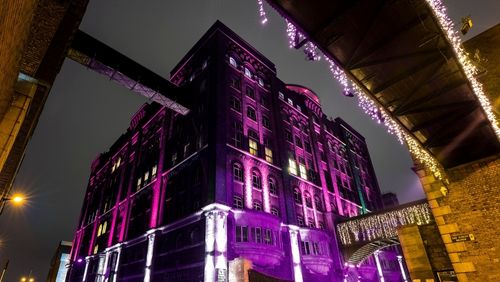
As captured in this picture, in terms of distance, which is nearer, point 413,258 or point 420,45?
point 420,45

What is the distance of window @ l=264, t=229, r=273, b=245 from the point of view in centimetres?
2186

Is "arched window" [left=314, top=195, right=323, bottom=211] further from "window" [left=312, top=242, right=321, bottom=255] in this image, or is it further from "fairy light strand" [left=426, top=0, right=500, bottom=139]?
"fairy light strand" [left=426, top=0, right=500, bottom=139]

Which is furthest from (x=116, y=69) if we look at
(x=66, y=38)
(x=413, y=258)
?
(x=413, y=258)

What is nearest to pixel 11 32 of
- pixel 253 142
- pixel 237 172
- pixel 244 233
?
pixel 244 233

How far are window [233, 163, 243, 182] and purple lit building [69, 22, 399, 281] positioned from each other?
4.4 inches

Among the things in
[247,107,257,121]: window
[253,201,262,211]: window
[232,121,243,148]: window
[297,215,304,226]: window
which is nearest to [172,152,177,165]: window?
[232,121,243,148]: window

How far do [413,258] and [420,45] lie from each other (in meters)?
10.2

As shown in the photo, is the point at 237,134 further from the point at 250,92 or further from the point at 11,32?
the point at 11,32

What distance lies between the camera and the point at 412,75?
597 centimetres

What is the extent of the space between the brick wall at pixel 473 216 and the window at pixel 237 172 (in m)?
15.8

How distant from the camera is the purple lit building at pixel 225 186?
21.1 meters

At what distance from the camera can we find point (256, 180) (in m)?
25.2

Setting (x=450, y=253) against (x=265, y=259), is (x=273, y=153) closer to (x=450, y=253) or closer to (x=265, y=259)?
(x=265, y=259)

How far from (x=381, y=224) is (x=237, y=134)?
1729cm
